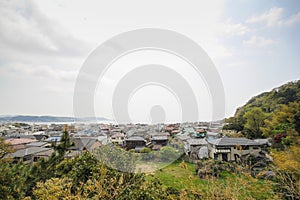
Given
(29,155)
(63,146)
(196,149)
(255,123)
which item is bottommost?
(29,155)

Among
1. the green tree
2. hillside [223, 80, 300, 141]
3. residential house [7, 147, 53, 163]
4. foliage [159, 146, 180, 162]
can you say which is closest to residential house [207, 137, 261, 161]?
hillside [223, 80, 300, 141]

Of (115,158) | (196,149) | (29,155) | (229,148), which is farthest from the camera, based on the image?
(196,149)

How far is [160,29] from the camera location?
626 cm

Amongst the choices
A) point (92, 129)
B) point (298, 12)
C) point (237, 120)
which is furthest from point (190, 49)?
point (92, 129)

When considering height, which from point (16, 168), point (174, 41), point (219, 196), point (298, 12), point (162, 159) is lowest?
point (162, 159)

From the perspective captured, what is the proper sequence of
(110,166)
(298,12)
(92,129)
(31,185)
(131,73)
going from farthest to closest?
1. (92,129)
2. (298,12)
3. (131,73)
4. (31,185)
5. (110,166)

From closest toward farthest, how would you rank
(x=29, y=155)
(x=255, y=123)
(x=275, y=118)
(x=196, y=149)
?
(x=29, y=155) → (x=275, y=118) → (x=196, y=149) → (x=255, y=123)

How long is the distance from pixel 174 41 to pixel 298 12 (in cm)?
503

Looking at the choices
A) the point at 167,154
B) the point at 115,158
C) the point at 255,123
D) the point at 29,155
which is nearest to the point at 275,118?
the point at 255,123

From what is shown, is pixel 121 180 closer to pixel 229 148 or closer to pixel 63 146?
pixel 63 146

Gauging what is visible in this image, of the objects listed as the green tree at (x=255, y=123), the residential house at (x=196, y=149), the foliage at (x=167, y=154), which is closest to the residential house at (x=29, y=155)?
the foliage at (x=167, y=154)

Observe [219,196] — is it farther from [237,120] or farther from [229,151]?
[237,120]

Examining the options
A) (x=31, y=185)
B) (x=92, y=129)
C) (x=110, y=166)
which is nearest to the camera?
(x=110, y=166)

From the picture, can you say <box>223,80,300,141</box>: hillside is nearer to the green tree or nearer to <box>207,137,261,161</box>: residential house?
the green tree
